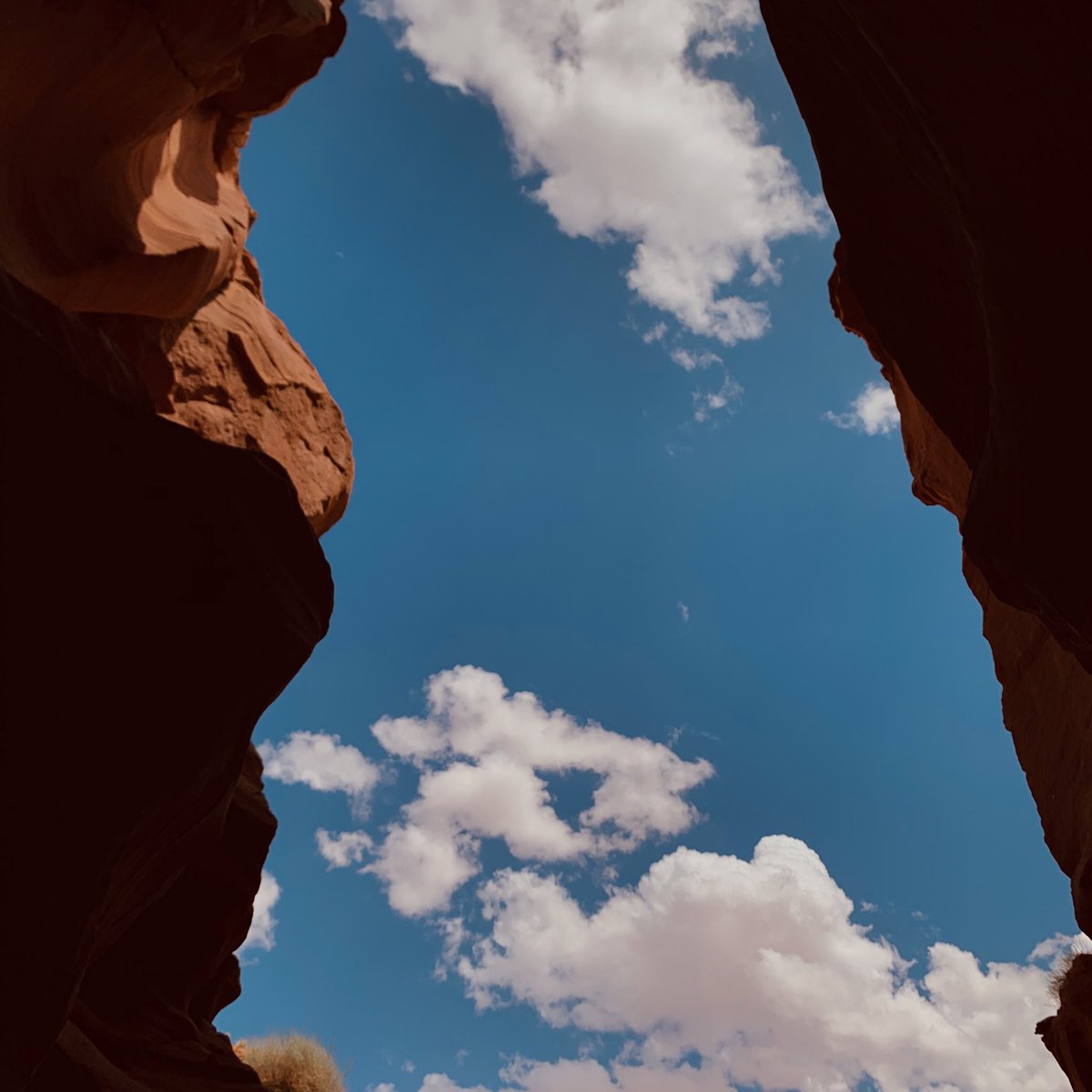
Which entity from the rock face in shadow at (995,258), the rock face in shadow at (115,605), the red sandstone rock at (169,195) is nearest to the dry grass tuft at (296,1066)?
the rock face in shadow at (115,605)

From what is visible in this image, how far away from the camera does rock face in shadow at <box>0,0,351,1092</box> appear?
5.18 meters

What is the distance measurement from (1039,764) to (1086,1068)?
386cm

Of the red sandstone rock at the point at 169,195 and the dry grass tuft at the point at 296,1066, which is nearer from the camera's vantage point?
the red sandstone rock at the point at 169,195

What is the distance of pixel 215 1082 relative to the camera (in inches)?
398

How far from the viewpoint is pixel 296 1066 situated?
19141 millimetres

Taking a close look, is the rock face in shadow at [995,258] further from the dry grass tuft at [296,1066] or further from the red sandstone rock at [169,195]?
the dry grass tuft at [296,1066]

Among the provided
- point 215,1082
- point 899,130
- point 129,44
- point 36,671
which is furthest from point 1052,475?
point 129,44

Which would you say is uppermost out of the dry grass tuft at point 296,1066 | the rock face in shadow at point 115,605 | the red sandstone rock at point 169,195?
the red sandstone rock at point 169,195

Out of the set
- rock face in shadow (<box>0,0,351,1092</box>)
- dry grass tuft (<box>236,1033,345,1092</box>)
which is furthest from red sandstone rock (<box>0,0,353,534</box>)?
dry grass tuft (<box>236,1033,345,1092</box>)

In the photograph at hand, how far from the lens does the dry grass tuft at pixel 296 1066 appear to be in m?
18.6

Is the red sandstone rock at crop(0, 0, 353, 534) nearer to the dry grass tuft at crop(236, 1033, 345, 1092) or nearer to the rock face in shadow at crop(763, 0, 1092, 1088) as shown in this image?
the rock face in shadow at crop(763, 0, 1092, 1088)

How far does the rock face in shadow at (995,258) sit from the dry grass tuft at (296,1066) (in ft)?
51.8

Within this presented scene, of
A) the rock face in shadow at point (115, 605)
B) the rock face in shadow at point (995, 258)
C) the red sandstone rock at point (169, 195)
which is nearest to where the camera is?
the rock face in shadow at point (115, 605)

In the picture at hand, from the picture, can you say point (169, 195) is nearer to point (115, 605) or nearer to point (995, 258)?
point (115, 605)
